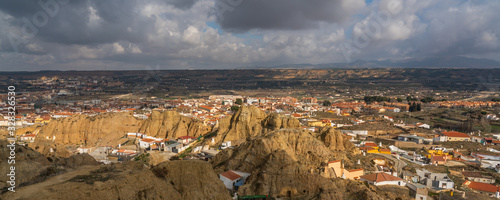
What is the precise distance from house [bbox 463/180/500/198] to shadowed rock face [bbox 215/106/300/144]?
21.0m

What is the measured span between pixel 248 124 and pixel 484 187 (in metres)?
29.1

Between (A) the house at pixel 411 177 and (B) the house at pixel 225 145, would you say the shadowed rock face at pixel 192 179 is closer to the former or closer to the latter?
(B) the house at pixel 225 145

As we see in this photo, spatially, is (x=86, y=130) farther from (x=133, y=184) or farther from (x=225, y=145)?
(x=133, y=184)

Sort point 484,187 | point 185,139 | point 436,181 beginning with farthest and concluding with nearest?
point 185,139 < point 484,187 < point 436,181

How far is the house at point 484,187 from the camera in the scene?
30.1 metres

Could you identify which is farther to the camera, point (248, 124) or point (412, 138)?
point (412, 138)

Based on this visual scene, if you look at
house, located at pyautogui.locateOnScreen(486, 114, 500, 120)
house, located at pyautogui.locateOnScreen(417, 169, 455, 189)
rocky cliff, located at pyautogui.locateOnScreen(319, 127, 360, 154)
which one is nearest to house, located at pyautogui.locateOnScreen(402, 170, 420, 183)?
house, located at pyautogui.locateOnScreen(417, 169, 455, 189)

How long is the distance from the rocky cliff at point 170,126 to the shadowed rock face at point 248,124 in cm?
808

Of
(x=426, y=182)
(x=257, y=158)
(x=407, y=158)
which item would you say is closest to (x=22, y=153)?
(x=257, y=158)

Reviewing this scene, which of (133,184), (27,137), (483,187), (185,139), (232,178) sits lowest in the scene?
(483,187)

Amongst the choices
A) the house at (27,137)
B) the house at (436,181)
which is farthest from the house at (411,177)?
the house at (27,137)

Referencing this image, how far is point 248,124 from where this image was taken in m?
44.4

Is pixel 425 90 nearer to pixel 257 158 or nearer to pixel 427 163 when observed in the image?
pixel 427 163

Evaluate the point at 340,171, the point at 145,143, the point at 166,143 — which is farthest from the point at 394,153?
the point at 145,143
